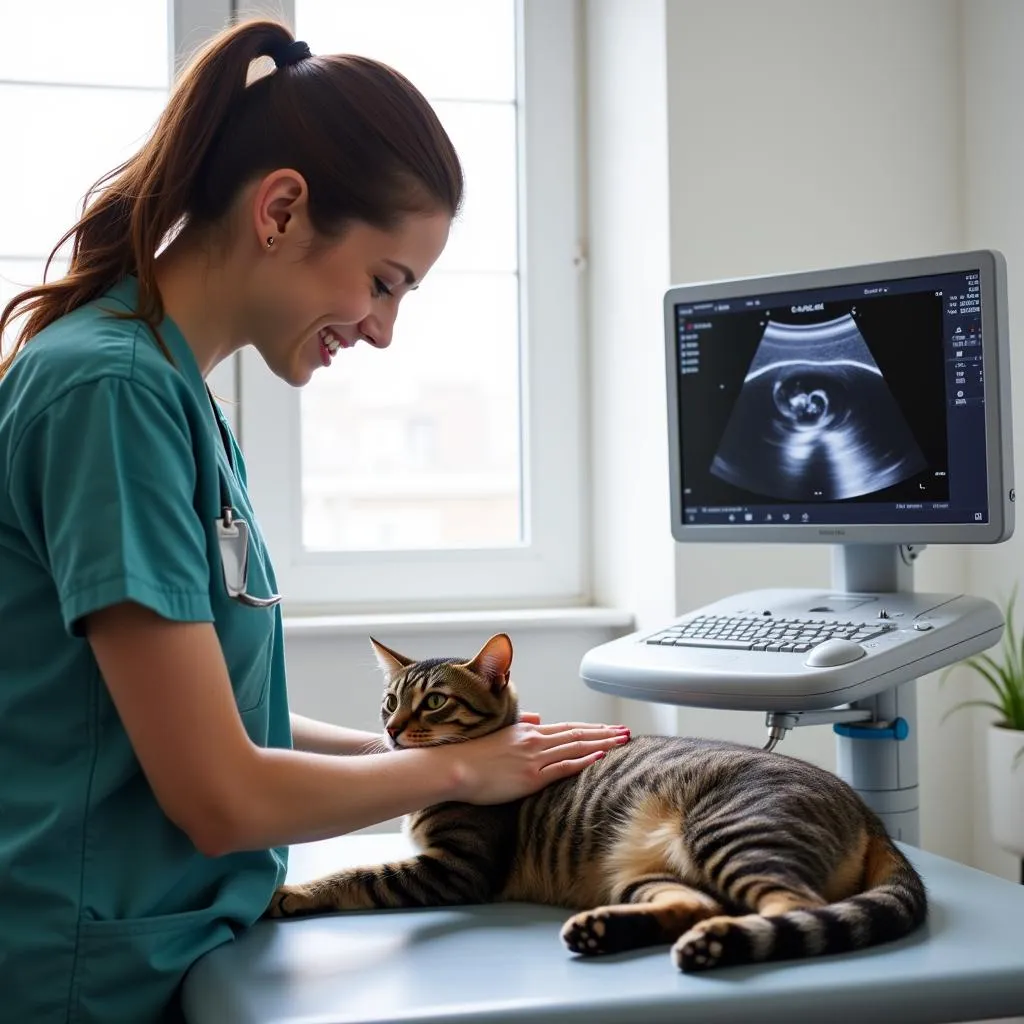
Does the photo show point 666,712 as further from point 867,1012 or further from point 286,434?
point 867,1012

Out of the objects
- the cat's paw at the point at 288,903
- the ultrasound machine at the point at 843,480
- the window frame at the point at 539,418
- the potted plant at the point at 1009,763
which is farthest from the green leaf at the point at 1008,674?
the cat's paw at the point at 288,903

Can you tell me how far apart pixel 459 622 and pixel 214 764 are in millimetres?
1397

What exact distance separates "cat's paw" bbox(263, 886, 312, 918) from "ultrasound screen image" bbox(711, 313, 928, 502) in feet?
2.80

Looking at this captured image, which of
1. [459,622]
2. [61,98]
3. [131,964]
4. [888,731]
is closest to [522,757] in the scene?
[131,964]

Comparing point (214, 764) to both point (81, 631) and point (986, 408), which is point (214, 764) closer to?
point (81, 631)

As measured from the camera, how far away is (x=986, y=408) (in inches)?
57.4

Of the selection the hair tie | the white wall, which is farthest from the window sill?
the hair tie

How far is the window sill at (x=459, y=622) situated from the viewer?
227cm

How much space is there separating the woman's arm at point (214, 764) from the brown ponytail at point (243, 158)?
1.02 ft

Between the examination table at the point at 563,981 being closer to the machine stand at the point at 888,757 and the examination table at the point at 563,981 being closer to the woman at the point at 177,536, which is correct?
the woman at the point at 177,536

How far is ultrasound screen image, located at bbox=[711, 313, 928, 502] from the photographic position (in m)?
1.57

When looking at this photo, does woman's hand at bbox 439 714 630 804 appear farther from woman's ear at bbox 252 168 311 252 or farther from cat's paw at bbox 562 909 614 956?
woman's ear at bbox 252 168 311 252

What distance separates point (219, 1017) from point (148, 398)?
1.59 feet

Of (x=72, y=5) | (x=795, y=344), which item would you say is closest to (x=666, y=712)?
(x=795, y=344)
